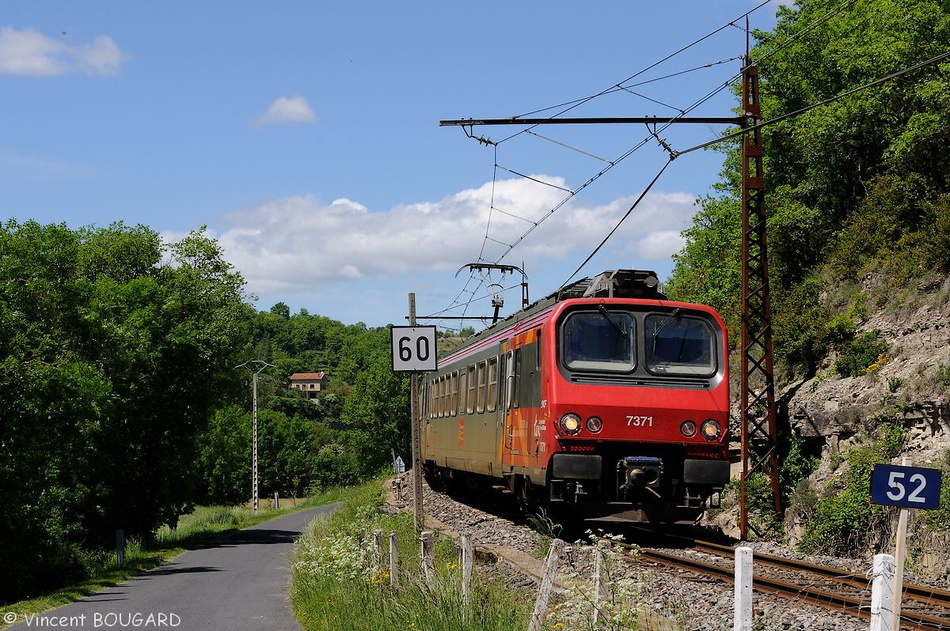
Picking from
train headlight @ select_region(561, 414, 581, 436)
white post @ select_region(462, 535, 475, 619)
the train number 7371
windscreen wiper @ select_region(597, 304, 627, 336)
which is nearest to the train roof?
windscreen wiper @ select_region(597, 304, 627, 336)

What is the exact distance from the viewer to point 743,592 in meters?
5.80

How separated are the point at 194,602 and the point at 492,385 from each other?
6.23 meters

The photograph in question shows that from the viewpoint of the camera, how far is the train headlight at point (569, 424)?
14.5 metres

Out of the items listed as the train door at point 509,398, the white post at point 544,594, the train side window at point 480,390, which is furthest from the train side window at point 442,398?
the white post at point 544,594

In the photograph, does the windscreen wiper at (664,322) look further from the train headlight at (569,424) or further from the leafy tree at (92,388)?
the leafy tree at (92,388)

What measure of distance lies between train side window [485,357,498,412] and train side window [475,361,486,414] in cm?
48

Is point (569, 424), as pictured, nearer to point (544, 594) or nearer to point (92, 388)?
point (544, 594)

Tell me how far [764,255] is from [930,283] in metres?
4.20

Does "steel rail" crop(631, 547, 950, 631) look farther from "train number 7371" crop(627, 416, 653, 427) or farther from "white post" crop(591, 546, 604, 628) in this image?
"train number 7371" crop(627, 416, 653, 427)

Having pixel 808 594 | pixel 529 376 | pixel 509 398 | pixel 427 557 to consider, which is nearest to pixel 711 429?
pixel 529 376

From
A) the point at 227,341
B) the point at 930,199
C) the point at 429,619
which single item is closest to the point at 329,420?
the point at 227,341

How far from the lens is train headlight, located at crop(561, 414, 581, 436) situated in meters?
14.5

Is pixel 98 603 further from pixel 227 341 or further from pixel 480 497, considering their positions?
pixel 227 341

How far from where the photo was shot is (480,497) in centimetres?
2652
